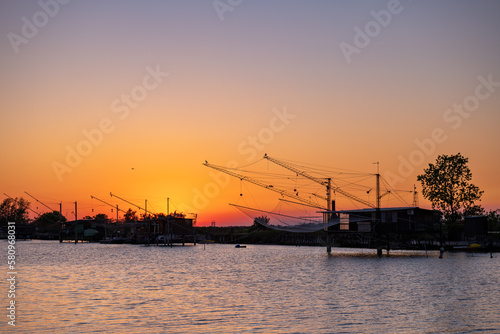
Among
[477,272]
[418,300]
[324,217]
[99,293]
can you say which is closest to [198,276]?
[99,293]

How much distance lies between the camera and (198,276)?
2596 inches

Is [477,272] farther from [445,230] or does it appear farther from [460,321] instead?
[445,230]

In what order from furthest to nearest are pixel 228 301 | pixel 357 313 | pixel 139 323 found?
pixel 228 301 → pixel 357 313 → pixel 139 323

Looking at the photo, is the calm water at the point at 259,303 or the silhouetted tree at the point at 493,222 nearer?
the calm water at the point at 259,303

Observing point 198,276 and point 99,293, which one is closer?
point 99,293

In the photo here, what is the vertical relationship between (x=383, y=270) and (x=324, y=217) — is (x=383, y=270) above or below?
below

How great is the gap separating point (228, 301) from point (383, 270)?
36.5 m

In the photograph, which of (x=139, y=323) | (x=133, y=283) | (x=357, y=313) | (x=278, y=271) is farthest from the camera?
(x=278, y=271)

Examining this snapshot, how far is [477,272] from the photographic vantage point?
2670 inches

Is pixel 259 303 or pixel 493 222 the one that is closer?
pixel 259 303

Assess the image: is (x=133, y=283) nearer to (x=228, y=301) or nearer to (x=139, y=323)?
(x=228, y=301)

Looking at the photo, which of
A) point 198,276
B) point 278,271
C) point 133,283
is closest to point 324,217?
point 278,271

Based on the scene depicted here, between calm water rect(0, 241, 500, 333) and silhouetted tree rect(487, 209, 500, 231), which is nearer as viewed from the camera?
calm water rect(0, 241, 500, 333)

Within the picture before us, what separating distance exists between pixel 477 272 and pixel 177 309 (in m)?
44.4
